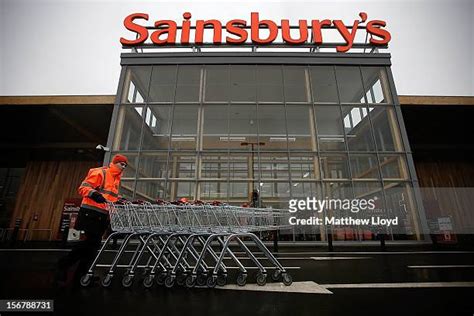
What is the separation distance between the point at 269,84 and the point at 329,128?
10.2ft

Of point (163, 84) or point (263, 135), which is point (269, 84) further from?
point (163, 84)

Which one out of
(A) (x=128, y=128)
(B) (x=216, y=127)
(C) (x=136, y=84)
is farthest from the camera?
(C) (x=136, y=84)

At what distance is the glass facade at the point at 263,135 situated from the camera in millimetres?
9297

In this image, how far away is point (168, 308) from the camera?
241cm

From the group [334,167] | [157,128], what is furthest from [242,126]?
[334,167]

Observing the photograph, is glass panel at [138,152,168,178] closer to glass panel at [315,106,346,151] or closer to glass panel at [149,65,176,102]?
glass panel at [149,65,176,102]

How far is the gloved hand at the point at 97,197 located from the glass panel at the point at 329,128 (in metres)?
8.34

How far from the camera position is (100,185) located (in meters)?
3.72

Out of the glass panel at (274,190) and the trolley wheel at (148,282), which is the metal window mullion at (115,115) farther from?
the trolley wheel at (148,282)

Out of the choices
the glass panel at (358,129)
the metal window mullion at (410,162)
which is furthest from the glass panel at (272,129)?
the metal window mullion at (410,162)

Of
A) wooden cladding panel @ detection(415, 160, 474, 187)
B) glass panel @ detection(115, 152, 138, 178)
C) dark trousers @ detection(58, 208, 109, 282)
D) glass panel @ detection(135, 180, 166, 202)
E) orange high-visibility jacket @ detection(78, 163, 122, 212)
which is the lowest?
dark trousers @ detection(58, 208, 109, 282)

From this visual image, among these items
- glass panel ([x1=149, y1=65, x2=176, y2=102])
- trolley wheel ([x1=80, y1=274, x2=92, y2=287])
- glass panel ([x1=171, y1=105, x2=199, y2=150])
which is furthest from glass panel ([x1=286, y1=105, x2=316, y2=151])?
trolley wheel ([x1=80, y1=274, x2=92, y2=287])

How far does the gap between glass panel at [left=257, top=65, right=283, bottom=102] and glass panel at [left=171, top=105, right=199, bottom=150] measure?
2.84m

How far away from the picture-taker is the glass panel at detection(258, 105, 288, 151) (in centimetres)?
1005
